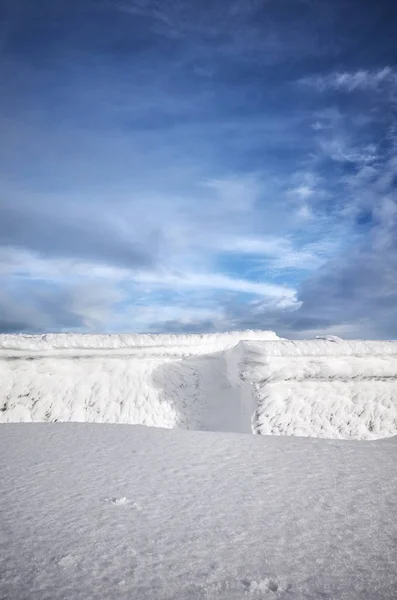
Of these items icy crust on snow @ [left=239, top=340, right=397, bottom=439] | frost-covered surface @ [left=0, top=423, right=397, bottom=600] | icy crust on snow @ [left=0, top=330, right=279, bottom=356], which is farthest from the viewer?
icy crust on snow @ [left=0, top=330, right=279, bottom=356]

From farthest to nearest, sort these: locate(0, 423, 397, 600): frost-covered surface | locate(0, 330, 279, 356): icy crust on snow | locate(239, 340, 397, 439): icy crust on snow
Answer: locate(0, 330, 279, 356): icy crust on snow
locate(239, 340, 397, 439): icy crust on snow
locate(0, 423, 397, 600): frost-covered surface

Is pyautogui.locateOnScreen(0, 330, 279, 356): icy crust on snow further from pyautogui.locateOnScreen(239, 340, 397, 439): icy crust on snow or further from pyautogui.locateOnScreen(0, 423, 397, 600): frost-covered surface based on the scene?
pyautogui.locateOnScreen(0, 423, 397, 600): frost-covered surface

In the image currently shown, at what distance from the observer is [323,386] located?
2.34 metres

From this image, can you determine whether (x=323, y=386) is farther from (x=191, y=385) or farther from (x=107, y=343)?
(x=107, y=343)

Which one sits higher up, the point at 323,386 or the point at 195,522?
the point at 323,386

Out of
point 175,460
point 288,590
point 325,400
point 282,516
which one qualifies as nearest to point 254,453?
point 175,460

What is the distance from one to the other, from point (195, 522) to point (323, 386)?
65.0 inches

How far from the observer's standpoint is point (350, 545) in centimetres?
80

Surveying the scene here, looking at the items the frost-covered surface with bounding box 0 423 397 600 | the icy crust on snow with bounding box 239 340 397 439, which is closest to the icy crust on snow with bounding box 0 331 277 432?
the icy crust on snow with bounding box 239 340 397 439

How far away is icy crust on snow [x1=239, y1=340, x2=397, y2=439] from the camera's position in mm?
2166

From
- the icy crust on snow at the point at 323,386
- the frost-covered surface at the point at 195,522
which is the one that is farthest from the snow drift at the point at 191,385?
the frost-covered surface at the point at 195,522

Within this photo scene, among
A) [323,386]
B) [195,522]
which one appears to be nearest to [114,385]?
[323,386]

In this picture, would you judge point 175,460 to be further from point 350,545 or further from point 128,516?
point 350,545

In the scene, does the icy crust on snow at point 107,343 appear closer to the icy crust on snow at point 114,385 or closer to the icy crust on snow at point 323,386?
the icy crust on snow at point 114,385
